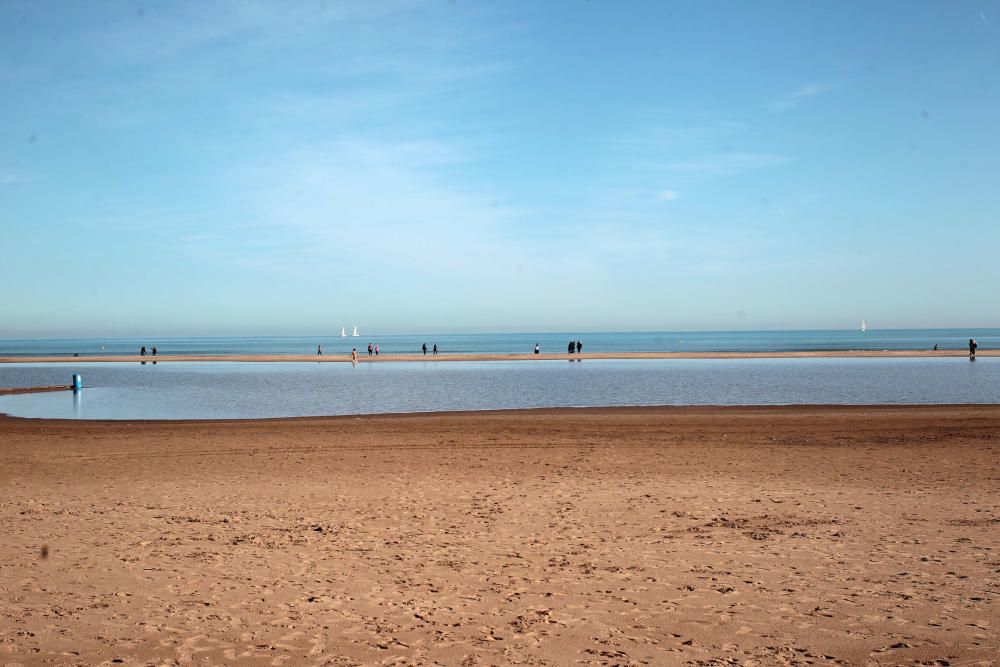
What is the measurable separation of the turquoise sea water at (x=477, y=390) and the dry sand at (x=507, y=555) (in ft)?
43.1

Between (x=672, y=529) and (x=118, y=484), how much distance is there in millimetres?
10607

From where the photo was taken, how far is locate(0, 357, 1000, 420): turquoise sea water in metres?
32.5

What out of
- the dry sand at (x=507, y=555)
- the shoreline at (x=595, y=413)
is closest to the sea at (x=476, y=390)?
the shoreline at (x=595, y=413)

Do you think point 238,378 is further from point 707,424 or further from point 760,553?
point 760,553

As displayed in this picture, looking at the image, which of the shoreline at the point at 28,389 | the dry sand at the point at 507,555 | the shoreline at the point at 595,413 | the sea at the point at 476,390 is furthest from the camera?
the shoreline at the point at 28,389

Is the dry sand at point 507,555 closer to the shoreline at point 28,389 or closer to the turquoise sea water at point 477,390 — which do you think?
the turquoise sea water at point 477,390

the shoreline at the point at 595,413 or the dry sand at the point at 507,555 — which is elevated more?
the dry sand at the point at 507,555

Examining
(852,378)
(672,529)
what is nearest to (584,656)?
(672,529)

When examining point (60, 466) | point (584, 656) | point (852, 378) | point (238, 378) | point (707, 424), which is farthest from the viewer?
point (238, 378)

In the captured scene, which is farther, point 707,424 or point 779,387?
point 779,387

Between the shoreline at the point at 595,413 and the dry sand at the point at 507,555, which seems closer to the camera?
the dry sand at the point at 507,555

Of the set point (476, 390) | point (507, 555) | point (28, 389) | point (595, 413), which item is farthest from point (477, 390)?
point (507, 555)

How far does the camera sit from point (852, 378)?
46375 millimetres

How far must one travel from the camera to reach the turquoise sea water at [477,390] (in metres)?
32.5
